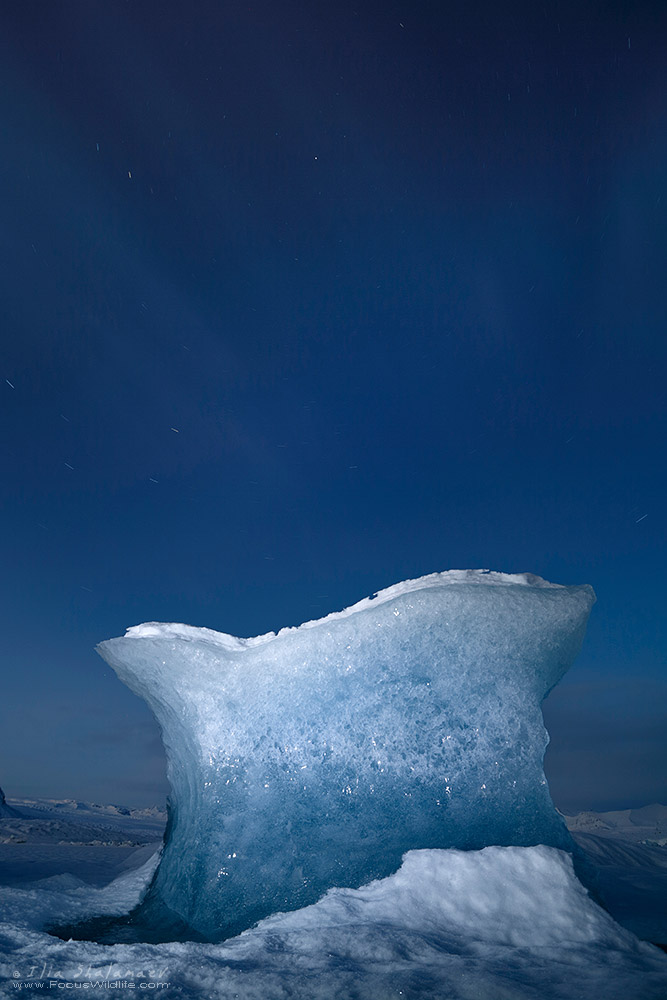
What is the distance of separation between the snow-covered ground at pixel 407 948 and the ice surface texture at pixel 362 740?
0.31 m

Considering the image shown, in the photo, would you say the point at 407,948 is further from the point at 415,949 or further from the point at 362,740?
the point at 362,740

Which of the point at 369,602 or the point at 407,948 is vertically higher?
the point at 369,602

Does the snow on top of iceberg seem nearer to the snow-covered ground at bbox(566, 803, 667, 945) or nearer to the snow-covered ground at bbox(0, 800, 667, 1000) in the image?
the snow-covered ground at bbox(0, 800, 667, 1000)

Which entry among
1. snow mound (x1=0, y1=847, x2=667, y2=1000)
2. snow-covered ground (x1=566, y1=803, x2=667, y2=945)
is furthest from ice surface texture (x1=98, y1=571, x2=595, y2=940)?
snow-covered ground (x1=566, y1=803, x2=667, y2=945)

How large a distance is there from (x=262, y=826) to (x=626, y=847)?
8.25 m

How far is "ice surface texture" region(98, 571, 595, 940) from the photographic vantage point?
3922 mm

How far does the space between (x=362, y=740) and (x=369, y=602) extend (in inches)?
44.5

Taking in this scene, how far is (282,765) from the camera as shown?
167 inches

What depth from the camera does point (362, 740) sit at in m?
4.21

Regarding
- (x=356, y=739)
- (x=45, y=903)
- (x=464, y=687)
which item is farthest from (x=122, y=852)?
(x=464, y=687)

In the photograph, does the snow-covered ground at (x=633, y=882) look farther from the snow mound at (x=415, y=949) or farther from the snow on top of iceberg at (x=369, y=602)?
the snow on top of iceberg at (x=369, y=602)

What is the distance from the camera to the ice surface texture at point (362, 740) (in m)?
3.92

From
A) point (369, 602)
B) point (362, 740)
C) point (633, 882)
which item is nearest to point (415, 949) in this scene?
point (362, 740)

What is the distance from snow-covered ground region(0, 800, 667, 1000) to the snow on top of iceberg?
186 centimetres
